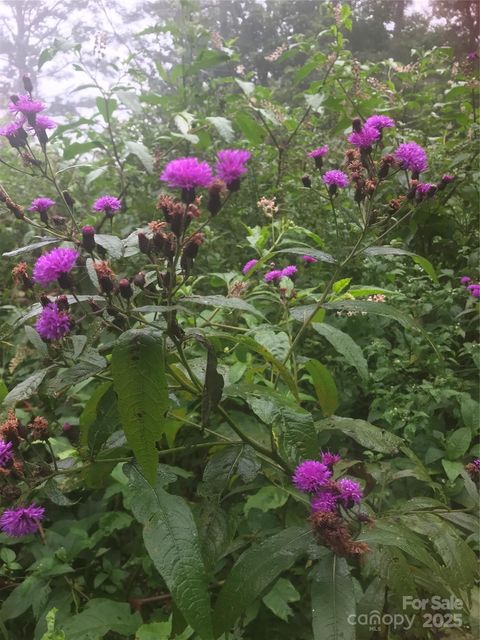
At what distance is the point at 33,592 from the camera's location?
1488mm

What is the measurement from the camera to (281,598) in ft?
4.43

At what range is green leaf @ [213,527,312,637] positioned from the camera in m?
0.92

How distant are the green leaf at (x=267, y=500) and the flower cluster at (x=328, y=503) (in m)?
0.51

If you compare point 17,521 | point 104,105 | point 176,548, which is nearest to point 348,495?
point 176,548

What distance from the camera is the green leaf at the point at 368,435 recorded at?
3.78ft

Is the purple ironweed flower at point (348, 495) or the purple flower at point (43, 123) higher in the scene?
the purple flower at point (43, 123)

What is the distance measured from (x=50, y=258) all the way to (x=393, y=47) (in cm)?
1197

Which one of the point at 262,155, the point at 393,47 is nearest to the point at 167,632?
the point at 262,155

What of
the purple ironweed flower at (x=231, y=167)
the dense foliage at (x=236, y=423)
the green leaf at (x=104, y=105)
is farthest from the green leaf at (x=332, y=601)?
the green leaf at (x=104, y=105)

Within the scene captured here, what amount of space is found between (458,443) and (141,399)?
127 centimetres

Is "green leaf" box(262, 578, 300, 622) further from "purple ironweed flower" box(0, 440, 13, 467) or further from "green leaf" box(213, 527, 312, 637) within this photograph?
"purple ironweed flower" box(0, 440, 13, 467)

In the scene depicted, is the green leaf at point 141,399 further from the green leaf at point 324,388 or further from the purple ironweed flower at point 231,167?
the green leaf at point 324,388

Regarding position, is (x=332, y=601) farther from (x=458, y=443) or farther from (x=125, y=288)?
(x=458, y=443)

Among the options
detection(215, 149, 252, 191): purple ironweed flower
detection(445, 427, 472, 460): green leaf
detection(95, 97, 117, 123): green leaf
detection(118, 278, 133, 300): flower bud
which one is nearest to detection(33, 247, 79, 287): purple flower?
detection(118, 278, 133, 300): flower bud
